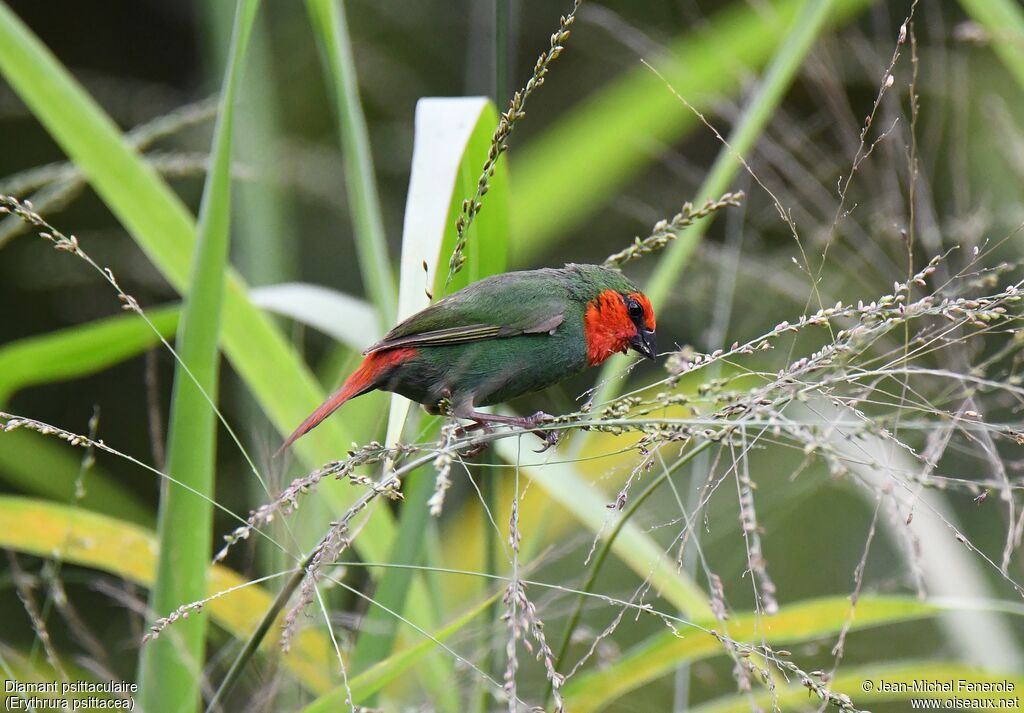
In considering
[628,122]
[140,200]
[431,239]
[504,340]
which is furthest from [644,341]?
[628,122]

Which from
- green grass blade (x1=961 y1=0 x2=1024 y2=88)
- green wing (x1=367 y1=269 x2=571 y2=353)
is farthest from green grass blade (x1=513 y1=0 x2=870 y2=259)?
green wing (x1=367 y1=269 x2=571 y2=353)

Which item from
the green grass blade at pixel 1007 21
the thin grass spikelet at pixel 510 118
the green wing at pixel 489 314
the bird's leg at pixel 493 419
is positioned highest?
the green grass blade at pixel 1007 21

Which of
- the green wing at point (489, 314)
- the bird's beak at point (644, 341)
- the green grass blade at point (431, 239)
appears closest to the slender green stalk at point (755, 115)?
the bird's beak at point (644, 341)

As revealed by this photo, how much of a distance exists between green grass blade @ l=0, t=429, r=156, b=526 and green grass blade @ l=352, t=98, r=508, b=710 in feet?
6.67

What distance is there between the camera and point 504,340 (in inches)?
80.2

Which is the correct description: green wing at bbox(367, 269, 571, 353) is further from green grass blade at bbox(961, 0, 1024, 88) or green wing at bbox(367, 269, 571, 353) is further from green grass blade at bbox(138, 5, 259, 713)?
green grass blade at bbox(961, 0, 1024, 88)

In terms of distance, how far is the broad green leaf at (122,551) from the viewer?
7.09ft

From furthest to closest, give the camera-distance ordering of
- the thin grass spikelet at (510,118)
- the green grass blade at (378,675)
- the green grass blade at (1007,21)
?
1. the green grass blade at (1007,21)
2. the green grass blade at (378,675)
3. the thin grass spikelet at (510,118)

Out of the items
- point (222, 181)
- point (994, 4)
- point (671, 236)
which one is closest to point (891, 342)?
point (994, 4)

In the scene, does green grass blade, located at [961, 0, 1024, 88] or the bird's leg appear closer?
the bird's leg

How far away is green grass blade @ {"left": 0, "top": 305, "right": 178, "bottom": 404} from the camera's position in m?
2.28

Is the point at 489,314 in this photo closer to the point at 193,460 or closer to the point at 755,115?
the point at 193,460

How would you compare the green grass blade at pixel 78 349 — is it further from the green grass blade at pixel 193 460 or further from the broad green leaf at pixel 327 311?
the green grass blade at pixel 193 460

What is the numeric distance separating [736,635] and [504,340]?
75 cm
